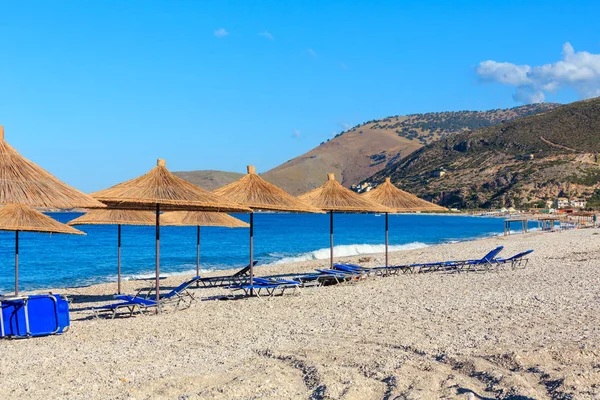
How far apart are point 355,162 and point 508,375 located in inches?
7646

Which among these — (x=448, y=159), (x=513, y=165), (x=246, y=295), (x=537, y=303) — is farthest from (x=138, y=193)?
(x=448, y=159)

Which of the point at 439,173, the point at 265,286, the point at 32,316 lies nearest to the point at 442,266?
the point at 265,286

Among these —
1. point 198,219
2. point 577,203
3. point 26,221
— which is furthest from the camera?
point 577,203

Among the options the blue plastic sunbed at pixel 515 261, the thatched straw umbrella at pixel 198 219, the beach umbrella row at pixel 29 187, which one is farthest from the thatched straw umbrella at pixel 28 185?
the blue plastic sunbed at pixel 515 261

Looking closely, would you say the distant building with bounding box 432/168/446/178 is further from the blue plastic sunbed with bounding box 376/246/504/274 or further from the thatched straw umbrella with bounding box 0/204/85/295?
the thatched straw umbrella with bounding box 0/204/85/295

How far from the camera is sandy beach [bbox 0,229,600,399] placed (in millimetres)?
5254

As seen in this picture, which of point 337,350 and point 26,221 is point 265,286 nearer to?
point 26,221

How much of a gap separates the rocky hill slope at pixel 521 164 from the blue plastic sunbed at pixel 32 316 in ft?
254

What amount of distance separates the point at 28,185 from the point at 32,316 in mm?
1905

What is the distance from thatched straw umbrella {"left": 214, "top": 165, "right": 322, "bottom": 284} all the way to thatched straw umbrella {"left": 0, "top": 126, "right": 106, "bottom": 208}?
4.19 meters

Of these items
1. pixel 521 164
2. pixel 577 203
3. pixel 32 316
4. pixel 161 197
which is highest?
pixel 521 164

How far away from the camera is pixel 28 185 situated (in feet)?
24.4

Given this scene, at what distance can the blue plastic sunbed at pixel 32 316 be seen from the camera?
816cm

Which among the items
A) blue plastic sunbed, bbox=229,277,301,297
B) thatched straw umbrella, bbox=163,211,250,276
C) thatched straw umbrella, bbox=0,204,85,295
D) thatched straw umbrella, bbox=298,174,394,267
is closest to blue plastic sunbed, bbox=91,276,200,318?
blue plastic sunbed, bbox=229,277,301,297
